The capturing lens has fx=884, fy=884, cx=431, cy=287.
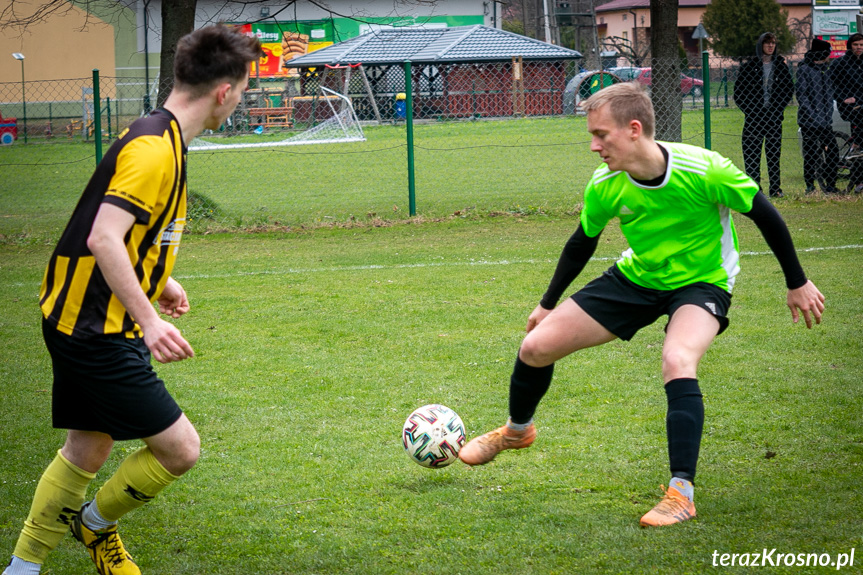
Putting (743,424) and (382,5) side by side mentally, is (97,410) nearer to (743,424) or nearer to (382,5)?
(743,424)

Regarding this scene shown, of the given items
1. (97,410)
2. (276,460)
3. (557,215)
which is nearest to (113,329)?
(97,410)

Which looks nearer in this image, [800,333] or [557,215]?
[800,333]

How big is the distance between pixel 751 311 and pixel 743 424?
2564 millimetres

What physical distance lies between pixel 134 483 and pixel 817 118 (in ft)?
39.8

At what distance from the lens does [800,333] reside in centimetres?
628

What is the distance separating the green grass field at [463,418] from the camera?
3355mm

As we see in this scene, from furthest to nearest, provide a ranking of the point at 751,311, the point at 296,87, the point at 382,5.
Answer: the point at 382,5, the point at 296,87, the point at 751,311

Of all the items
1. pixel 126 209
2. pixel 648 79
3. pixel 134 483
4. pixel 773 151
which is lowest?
pixel 134 483

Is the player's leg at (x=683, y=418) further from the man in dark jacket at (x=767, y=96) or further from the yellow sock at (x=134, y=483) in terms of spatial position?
the man in dark jacket at (x=767, y=96)

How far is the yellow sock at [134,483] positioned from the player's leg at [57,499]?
98 mm

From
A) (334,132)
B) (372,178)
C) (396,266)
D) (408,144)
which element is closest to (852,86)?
(408,144)

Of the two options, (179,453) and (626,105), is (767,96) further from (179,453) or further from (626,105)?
(179,453)

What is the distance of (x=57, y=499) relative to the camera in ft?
9.96

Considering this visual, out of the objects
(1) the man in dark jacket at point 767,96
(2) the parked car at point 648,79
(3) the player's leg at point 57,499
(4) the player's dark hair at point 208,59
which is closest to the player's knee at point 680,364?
(4) the player's dark hair at point 208,59
